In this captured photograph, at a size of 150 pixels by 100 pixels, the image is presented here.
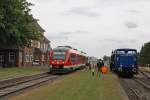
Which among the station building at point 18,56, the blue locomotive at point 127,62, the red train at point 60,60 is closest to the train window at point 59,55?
the red train at point 60,60

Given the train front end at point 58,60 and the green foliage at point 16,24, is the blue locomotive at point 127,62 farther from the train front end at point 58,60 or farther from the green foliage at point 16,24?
the green foliage at point 16,24

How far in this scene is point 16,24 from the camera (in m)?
62.4

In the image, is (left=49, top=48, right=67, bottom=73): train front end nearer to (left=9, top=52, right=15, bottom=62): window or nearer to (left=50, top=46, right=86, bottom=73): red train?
(left=50, top=46, right=86, bottom=73): red train

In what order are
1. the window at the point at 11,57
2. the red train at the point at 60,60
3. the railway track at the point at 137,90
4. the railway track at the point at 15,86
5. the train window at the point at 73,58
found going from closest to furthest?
the railway track at the point at 137,90 → the railway track at the point at 15,86 → the red train at the point at 60,60 → the train window at the point at 73,58 → the window at the point at 11,57

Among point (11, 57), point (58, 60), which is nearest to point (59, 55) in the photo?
point (58, 60)

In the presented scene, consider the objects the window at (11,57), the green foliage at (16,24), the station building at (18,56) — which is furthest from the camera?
the window at (11,57)

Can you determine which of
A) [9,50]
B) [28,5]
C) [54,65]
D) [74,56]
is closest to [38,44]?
[9,50]

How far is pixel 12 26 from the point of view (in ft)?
200

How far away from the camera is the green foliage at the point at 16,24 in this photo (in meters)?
60.6

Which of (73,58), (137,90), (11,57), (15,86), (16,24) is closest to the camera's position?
(137,90)

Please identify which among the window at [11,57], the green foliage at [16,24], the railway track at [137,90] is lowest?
the railway track at [137,90]

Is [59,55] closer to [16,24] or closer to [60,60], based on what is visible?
[60,60]

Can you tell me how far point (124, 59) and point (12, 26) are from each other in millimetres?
20336

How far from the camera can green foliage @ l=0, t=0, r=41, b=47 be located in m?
60.6
